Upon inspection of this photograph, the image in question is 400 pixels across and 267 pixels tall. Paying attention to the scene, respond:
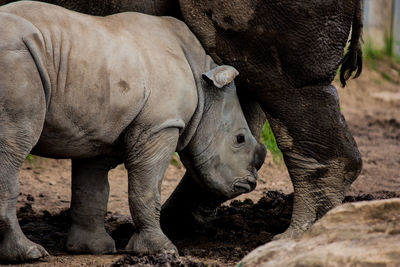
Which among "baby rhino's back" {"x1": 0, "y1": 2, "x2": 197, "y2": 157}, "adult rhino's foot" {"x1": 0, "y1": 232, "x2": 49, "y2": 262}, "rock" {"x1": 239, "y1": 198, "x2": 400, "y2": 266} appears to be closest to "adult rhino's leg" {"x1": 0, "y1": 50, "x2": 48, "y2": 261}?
"adult rhino's foot" {"x1": 0, "y1": 232, "x2": 49, "y2": 262}

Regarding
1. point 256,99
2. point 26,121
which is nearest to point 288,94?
point 256,99

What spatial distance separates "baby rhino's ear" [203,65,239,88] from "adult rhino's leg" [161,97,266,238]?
0.65 metres

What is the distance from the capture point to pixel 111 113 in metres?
4.31

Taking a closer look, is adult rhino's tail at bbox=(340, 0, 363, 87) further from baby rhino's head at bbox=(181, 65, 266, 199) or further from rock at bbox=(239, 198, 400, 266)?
rock at bbox=(239, 198, 400, 266)

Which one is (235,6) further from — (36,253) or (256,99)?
(36,253)

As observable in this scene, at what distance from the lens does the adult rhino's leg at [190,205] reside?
543 cm

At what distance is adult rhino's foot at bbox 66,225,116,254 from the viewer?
480 centimetres

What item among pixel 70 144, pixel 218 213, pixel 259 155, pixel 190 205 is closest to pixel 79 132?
pixel 70 144

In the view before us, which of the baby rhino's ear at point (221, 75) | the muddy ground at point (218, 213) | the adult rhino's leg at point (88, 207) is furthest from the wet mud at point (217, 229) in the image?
the baby rhino's ear at point (221, 75)

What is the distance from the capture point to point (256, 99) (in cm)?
507

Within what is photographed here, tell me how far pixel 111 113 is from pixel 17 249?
834 millimetres

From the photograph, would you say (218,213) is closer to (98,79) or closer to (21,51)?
(98,79)

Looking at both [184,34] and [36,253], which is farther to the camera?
[184,34]

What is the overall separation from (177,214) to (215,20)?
1.42 meters
